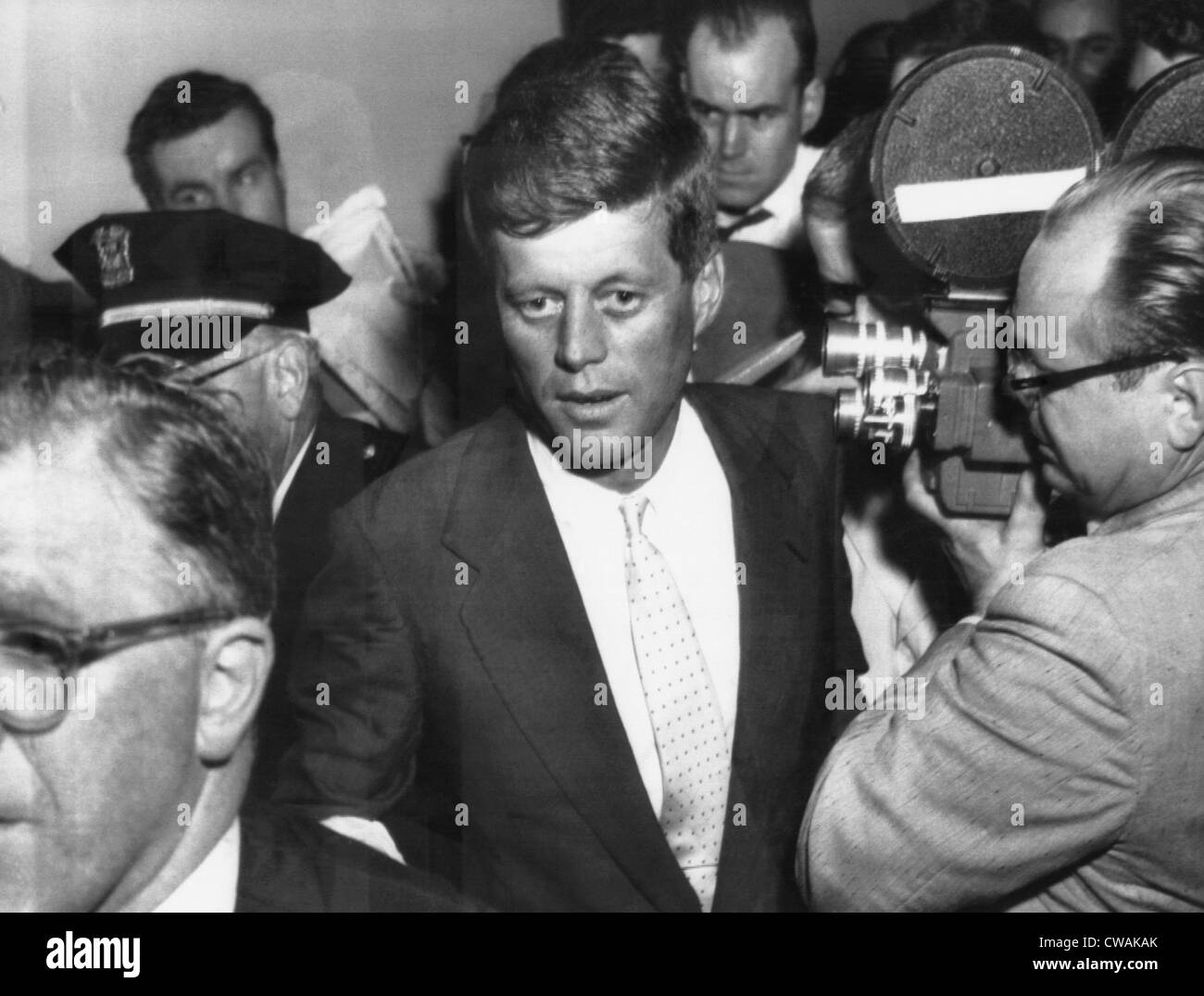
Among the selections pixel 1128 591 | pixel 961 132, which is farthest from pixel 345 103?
pixel 1128 591

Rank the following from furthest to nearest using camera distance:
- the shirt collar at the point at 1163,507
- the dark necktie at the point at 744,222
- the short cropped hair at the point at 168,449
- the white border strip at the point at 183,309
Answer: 1. the dark necktie at the point at 744,222
2. the white border strip at the point at 183,309
3. the shirt collar at the point at 1163,507
4. the short cropped hair at the point at 168,449

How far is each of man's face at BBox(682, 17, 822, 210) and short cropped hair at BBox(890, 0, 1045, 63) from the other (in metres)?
0.13

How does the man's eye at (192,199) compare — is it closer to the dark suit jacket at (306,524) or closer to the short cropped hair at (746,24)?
the dark suit jacket at (306,524)

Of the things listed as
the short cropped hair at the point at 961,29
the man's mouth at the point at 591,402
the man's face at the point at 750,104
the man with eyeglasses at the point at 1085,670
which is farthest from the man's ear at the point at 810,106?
the man's mouth at the point at 591,402

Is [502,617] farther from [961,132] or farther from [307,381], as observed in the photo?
[961,132]

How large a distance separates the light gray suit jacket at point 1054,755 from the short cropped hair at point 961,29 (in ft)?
2.15

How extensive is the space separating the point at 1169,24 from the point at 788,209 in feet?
1.85

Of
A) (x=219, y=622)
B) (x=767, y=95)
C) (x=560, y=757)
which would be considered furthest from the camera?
(x=767, y=95)

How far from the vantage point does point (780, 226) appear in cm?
181

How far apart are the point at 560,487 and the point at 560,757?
1.08ft

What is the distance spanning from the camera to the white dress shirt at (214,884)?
4.79 ft

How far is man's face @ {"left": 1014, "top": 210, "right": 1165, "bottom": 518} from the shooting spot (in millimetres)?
1560

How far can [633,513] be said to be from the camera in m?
1.72

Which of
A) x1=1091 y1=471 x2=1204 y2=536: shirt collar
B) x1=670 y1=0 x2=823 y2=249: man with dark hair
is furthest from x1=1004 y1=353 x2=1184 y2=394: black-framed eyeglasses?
x1=670 y1=0 x2=823 y2=249: man with dark hair
